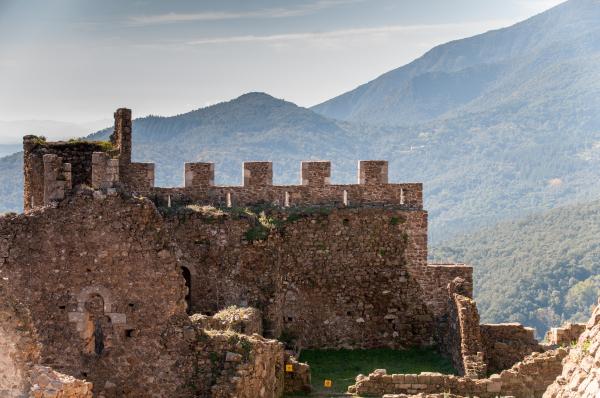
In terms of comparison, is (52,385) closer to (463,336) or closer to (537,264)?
(463,336)

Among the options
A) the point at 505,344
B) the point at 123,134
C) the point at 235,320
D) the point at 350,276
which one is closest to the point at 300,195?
the point at 350,276

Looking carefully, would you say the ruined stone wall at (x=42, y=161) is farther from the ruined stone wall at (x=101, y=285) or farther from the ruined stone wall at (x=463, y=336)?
the ruined stone wall at (x=463, y=336)

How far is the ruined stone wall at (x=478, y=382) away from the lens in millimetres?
28062

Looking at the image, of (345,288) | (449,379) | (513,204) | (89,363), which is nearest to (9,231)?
(89,363)

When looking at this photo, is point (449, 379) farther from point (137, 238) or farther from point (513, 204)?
point (513, 204)

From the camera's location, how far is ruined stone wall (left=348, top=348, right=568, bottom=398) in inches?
→ 1105

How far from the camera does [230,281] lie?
32375 millimetres

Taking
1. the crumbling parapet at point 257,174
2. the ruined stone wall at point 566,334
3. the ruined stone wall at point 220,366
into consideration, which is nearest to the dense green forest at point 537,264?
the ruined stone wall at point 566,334

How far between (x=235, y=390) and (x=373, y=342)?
13172 mm

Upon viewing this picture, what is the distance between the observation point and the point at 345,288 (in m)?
34.5

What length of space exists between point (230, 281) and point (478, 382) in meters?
7.79

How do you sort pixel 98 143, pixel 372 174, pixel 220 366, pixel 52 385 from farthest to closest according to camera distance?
pixel 372 174 < pixel 98 143 < pixel 220 366 < pixel 52 385

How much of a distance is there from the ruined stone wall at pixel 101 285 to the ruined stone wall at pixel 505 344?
1284cm

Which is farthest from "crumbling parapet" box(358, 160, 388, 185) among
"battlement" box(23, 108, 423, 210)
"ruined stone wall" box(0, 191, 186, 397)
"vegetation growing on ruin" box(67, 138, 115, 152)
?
"ruined stone wall" box(0, 191, 186, 397)
